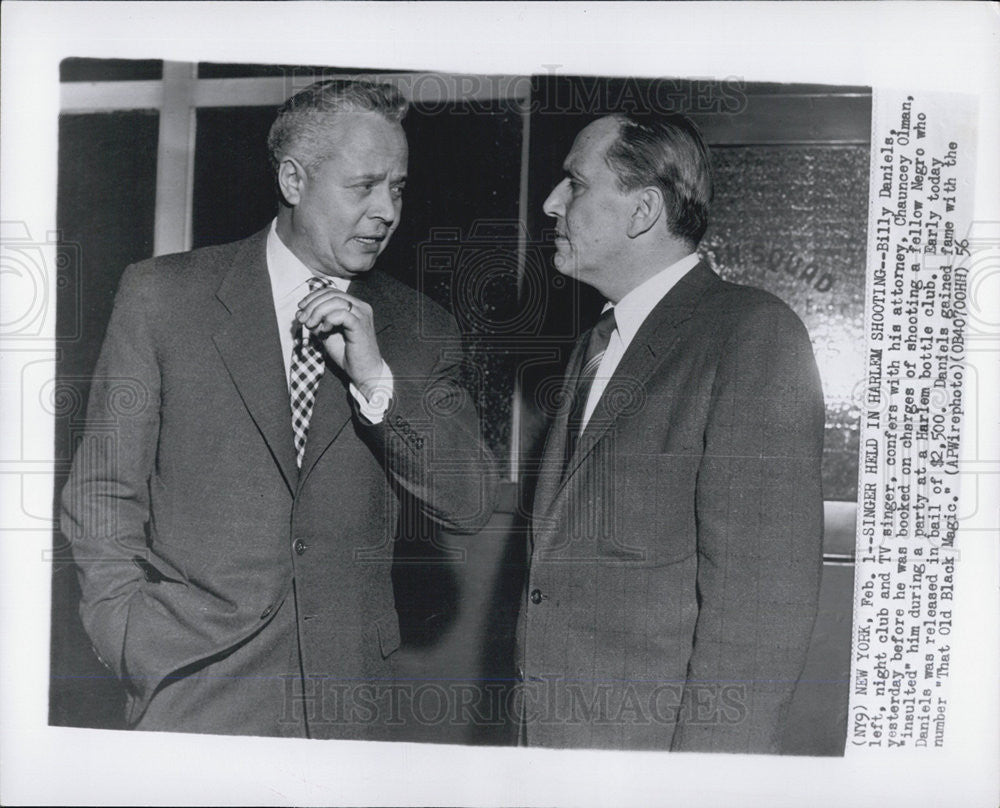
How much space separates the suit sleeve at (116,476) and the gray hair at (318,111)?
0.84 ft

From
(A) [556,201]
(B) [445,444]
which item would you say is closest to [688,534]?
(B) [445,444]

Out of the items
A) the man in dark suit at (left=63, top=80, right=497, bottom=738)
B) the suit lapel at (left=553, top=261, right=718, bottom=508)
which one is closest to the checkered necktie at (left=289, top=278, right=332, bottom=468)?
the man in dark suit at (left=63, top=80, right=497, bottom=738)

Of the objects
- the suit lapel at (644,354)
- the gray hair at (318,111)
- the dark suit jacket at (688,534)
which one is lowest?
the dark suit jacket at (688,534)

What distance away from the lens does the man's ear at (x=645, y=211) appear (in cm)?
108

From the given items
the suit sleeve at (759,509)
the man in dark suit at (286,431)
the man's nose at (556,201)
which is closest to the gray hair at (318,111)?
the man in dark suit at (286,431)

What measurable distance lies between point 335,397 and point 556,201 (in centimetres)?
37

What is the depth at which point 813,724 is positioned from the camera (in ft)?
3.89

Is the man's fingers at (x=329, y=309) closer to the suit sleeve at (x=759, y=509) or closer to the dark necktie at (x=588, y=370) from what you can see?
the dark necktie at (x=588, y=370)

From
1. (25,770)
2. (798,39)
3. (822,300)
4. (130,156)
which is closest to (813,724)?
(822,300)

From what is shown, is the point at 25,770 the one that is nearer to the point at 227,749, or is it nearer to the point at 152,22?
the point at 227,749

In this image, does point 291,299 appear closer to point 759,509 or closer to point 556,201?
point 556,201

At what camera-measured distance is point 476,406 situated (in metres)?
1.15

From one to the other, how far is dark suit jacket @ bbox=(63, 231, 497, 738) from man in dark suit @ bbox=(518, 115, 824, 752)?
0.50ft

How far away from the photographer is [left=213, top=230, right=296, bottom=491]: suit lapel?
111 centimetres
